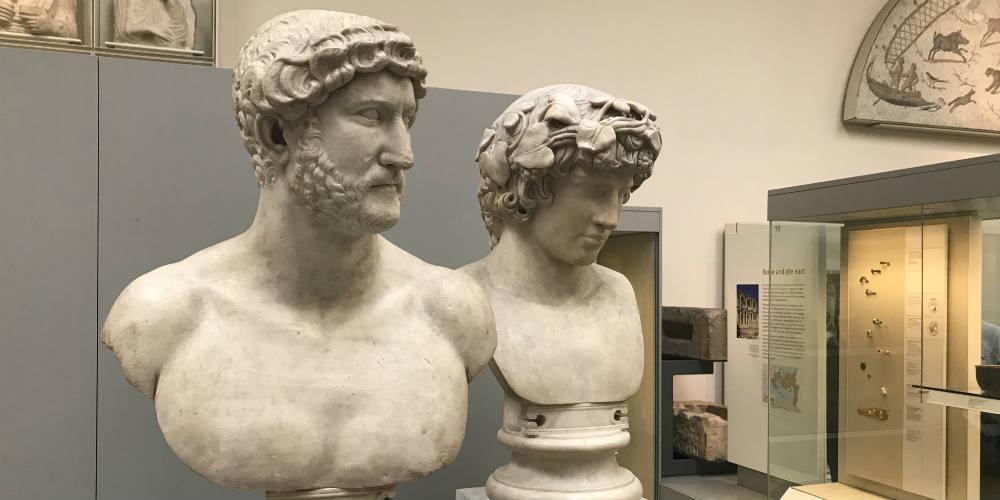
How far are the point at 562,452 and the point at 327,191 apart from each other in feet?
4.18

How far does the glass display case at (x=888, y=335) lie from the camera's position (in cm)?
333

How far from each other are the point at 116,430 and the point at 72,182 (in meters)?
0.86

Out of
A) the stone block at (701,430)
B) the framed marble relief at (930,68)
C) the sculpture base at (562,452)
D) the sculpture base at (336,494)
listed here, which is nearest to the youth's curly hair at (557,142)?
the sculpture base at (562,452)

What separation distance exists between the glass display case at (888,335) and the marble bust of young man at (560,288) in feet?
4.12

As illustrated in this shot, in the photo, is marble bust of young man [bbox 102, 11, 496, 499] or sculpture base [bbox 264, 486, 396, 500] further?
sculpture base [bbox 264, 486, 396, 500]

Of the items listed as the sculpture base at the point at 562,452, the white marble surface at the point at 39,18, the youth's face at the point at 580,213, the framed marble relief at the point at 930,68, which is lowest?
the sculpture base at the point at 562,452

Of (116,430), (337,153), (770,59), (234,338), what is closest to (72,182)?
(116,430)

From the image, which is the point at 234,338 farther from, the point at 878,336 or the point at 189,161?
the point at 878,336

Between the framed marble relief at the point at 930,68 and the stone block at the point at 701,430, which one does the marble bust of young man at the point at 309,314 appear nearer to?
the stone block at the point at 701,430

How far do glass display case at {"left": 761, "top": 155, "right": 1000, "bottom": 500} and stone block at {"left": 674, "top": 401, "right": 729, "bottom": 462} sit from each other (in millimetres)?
1188

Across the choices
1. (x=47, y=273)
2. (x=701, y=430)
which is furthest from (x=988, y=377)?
(x=47, y=273)

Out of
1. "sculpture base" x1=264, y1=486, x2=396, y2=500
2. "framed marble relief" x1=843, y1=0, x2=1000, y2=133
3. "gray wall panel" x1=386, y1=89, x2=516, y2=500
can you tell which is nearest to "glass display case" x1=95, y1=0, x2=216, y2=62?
"gray wall panel" x1=386, y1=89, x2=516, y2=500

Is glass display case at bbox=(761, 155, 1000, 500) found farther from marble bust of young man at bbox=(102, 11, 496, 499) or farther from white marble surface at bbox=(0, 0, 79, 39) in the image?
white marble surface at bbox=(0, 0, 79, 39)

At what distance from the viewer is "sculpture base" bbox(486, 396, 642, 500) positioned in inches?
113
